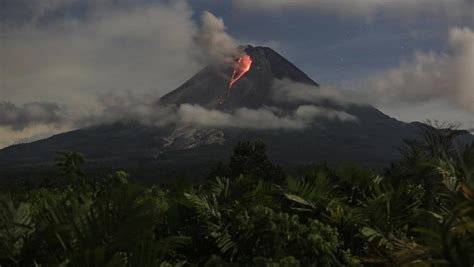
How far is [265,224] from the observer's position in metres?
6.84

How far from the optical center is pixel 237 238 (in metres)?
7.23

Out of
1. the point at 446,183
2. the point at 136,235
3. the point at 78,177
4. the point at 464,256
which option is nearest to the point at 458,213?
the point at 464,256

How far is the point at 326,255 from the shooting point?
6.79 meters

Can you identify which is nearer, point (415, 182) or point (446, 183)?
point (446, 183)

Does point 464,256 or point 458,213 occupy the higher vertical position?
point 458,213

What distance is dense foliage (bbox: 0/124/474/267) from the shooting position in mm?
3879

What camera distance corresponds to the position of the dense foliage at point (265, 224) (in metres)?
3.88

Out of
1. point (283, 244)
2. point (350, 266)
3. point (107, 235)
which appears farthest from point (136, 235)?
point (350, 266)

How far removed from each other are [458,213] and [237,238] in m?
3.87

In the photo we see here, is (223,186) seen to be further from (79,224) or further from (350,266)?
(79,224)

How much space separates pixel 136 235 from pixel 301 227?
2.82m

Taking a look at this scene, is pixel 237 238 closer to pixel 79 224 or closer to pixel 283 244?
pixel 283 244

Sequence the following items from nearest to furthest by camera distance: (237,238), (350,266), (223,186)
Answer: (350,266) → (237,238) → (223,186)

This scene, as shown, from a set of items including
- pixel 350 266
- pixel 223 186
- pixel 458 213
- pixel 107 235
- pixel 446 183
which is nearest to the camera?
pixel 458 213
